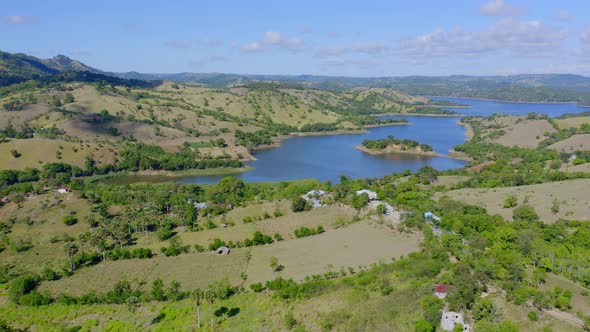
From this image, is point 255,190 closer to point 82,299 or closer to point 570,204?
point 82,299

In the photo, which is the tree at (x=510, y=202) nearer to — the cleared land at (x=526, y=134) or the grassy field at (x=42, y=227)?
the grassy field at (x=42, y=227)

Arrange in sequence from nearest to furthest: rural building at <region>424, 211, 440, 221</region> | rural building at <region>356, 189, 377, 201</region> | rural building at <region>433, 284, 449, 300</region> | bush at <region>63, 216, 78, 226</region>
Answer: rural building at <region>433, 284, 449, 300</region>, rural building at <region>424, 211, 440, 221</region>, bush at <region>63, 216, 78, 226</region>, rural building at <region>356, 189, 377, 201</region>

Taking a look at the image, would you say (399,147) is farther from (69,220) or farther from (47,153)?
(69,220)

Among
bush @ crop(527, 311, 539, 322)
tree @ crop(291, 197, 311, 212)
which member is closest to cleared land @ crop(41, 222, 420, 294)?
tree @ crop(291, 197, 311, 212)

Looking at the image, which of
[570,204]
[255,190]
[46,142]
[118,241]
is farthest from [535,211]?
[46,142]

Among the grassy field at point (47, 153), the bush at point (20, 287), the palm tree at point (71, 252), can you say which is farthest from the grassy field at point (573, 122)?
the bush at point (20, 287)

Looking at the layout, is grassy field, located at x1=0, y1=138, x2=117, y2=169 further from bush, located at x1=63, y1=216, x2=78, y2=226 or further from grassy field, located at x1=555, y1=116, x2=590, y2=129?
grassy field, located at x1=555, y1=116, x2=590, y2=129
